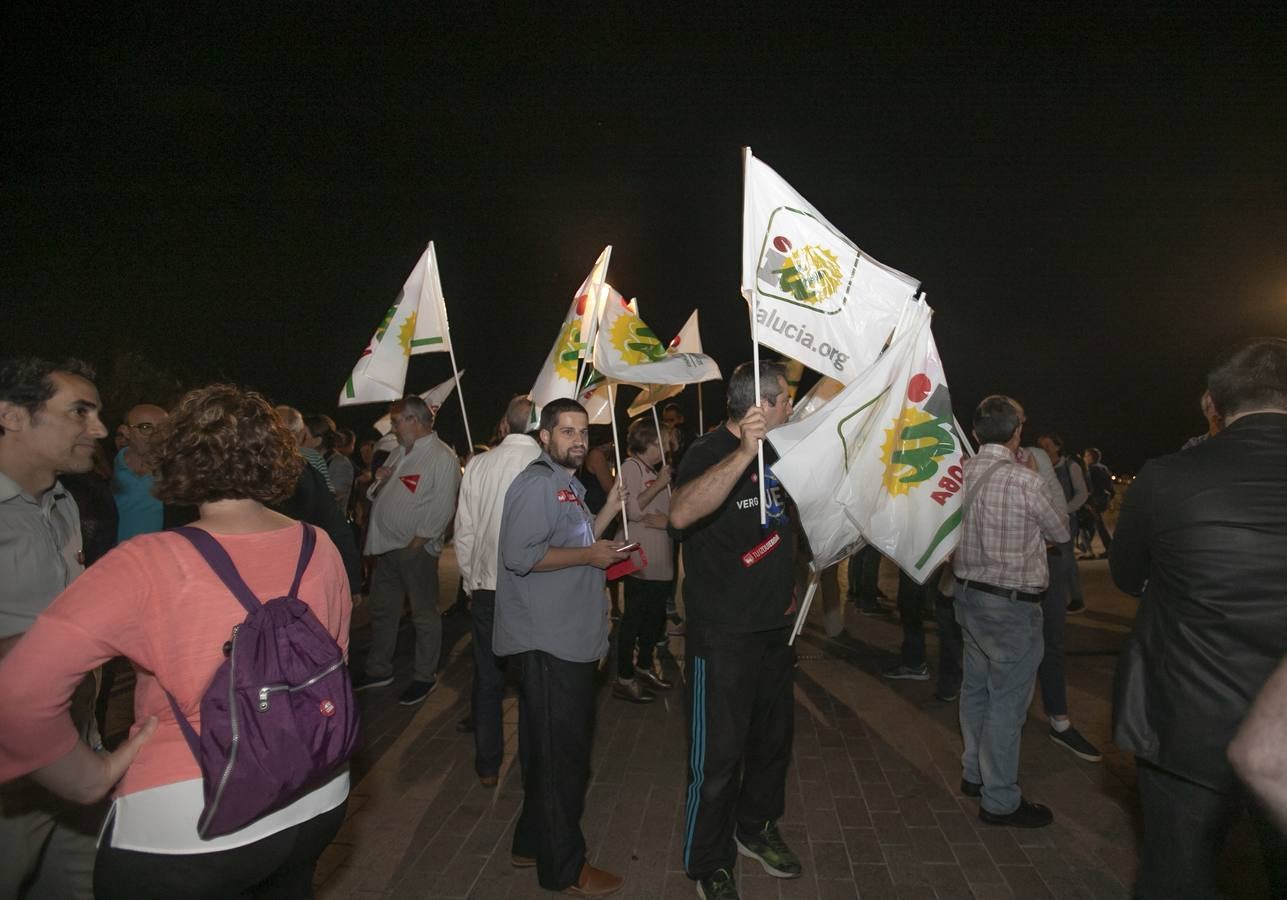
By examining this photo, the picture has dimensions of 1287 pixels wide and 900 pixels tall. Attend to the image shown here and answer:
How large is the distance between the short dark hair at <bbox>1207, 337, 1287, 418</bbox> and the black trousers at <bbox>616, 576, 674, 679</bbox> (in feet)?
14.6

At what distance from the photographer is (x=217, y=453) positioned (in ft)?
6.54

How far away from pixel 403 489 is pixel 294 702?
15.7 ft

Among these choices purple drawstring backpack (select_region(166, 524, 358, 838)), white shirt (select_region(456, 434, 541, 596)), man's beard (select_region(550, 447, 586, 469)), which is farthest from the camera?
white shirt (select_region(456, 434, 541, 596))

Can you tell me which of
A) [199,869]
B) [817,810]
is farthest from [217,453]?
[817,810]

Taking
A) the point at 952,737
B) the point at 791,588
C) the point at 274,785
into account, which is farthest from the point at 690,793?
the point at 952,737

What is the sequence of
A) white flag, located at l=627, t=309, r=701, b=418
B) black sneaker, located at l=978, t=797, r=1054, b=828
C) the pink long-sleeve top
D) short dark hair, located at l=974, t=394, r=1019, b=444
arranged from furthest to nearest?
white flag, located at l=627, t=309, r=701, b=418
short dark hair, located at l=974, t=394, r=1019, b=444
black sneaker, located at l=978, t=797, r=1054, b=828
the pink long-sleeve top

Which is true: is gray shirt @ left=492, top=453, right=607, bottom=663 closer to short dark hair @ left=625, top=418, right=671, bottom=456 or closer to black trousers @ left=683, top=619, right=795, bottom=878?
black trousers @ left=683, top=619, right=795, bottom=878

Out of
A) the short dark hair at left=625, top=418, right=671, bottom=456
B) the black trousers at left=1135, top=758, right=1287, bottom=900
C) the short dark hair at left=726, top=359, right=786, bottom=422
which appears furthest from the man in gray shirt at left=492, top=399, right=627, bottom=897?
the short dark hair at left=625, top=418, right=671, bottom=456

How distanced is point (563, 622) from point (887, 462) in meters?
1.68

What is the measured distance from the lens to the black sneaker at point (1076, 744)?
5055mm

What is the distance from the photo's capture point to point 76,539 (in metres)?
2.89

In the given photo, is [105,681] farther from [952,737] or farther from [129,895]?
[952,737]

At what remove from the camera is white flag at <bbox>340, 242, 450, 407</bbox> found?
629 cm

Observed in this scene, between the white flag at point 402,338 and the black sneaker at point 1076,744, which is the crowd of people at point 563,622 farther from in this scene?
the white flag at point 402,338
